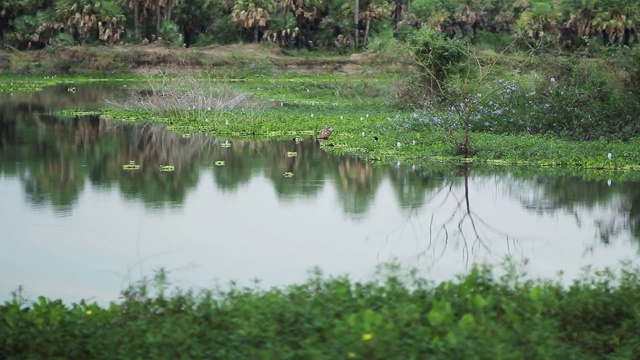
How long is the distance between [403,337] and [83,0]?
48.7 metres

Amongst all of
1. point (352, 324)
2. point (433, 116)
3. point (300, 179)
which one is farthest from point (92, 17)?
point (352, 324)

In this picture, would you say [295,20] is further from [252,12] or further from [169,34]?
[169,34]

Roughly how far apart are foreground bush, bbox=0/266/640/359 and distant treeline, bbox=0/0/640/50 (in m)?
44.4

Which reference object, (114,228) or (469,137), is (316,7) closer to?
(469,137)

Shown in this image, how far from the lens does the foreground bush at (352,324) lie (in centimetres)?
720

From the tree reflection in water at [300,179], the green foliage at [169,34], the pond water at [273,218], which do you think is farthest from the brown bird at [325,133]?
the green foliage at [169,34]

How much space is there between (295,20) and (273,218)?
141ft

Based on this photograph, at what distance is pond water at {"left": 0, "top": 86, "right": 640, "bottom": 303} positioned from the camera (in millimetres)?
12617

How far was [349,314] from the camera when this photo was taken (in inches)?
315

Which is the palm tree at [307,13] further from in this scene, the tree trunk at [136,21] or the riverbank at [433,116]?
the riverbank at [433,116]

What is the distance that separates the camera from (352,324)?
7.38 metres

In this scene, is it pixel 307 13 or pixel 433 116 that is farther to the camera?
pixel 307 13

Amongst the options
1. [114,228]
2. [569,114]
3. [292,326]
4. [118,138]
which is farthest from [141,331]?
[118,138]

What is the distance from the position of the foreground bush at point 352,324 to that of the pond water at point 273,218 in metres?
2.75
